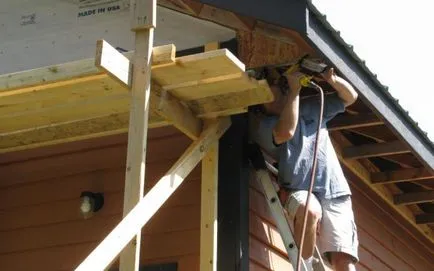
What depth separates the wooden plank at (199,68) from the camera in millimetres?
3959

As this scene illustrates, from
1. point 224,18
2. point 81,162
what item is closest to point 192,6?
point 224,18

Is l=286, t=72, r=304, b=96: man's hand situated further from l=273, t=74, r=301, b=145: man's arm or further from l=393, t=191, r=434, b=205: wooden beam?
l=393, t=191, r=434, b=205: wooden beam

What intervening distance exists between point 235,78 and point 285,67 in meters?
0.51

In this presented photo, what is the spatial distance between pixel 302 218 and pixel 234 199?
1.46 feet

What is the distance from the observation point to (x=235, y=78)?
420 centimetres

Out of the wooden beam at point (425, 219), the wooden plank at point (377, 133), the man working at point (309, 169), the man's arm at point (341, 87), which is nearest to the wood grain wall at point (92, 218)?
the man working at point (309, 169)

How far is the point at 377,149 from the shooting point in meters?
6.00

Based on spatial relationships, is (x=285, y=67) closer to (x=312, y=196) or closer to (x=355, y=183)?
(x=312, y=196)

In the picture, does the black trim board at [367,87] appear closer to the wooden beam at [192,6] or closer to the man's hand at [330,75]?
the man's hand at [330,75]

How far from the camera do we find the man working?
4.51 m

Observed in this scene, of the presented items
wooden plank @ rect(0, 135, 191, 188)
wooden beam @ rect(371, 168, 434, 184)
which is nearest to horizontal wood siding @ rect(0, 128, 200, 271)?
wooden plank @ rect(0, 135, 191, 188)

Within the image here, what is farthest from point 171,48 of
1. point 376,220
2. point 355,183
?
point 376,220

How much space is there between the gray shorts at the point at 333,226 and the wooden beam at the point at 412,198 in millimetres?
2496

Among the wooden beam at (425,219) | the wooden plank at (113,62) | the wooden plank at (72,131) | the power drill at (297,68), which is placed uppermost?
the wooden beam at (425,219)
